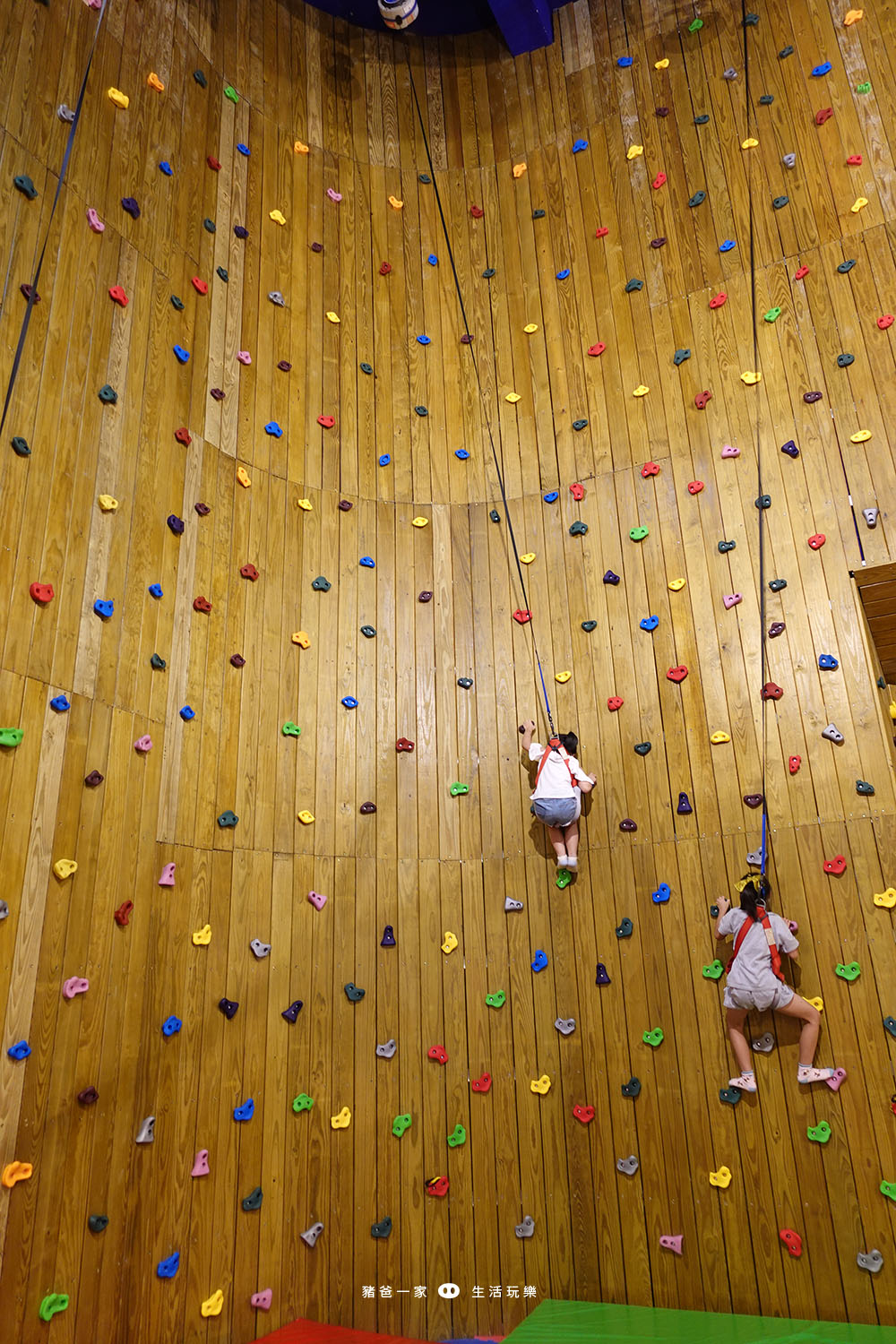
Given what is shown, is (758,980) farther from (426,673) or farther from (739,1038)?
(426,673)

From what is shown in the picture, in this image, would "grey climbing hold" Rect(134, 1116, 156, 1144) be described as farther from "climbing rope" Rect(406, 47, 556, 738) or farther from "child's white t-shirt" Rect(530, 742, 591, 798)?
"climbing rope" Rect(406, 47, 556, 738)

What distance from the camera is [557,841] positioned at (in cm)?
458

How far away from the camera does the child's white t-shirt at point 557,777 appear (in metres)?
4.49

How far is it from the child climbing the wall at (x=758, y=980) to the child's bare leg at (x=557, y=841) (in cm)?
79

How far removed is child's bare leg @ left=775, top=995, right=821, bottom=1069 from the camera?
3869mm

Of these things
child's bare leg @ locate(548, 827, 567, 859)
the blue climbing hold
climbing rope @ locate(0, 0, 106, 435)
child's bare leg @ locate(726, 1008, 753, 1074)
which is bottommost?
the blue climbing hold

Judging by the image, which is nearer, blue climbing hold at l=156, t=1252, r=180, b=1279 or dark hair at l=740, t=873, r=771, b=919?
blue climbing hold at l=156, t=1252, r=180, b=1279

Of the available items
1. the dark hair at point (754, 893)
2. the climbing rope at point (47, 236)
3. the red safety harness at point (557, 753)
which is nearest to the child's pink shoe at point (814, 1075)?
the dark hair at point (754, 893)

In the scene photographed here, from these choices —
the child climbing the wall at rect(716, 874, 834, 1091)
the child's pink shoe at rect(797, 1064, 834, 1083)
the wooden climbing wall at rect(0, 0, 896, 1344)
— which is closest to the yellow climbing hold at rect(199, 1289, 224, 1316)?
the wooden climbing wall at rect(0, 0, 896, 1344)

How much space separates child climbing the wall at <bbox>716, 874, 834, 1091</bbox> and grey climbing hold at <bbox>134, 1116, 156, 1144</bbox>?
7.68ft

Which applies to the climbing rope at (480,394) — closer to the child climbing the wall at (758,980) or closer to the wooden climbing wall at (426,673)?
the wooden climbing wall at (426,673)

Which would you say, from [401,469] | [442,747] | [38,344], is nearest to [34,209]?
[38,344]

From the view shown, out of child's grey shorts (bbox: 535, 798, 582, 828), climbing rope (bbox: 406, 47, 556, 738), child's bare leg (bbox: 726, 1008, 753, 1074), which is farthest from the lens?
climbing rope (bbox: 406, 47, 556, 738)

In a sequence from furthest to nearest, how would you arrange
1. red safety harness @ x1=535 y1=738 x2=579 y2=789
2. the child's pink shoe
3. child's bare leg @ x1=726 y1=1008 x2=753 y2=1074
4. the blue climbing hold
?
red safety harness @ x1=535 y1=738 x2=579 y2=789
child's bare leg @ x1=726 y1=1008 x2=753 y2=1074
the child's pink shoe
the blue climbing hold
